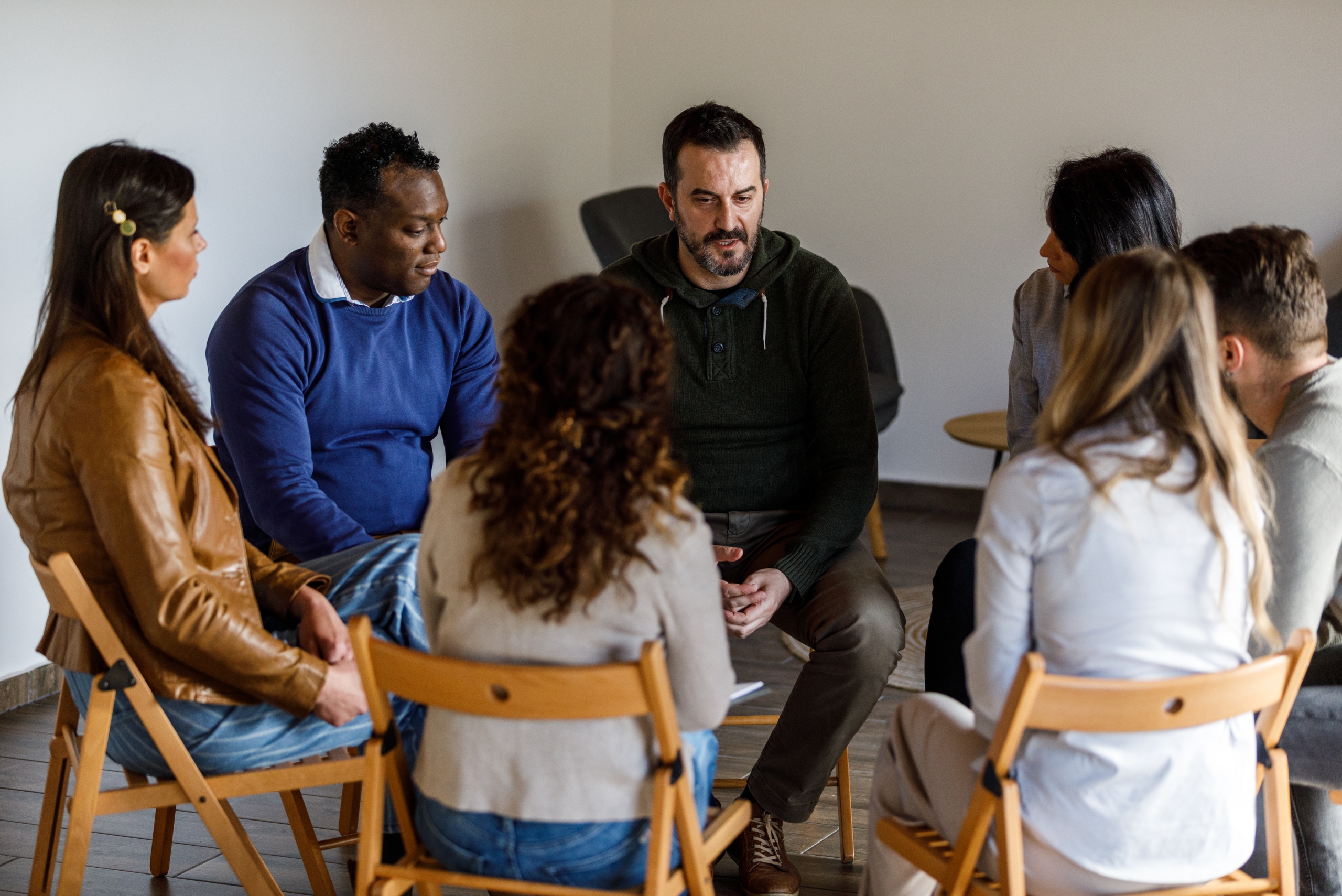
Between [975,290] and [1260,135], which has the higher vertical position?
[1260,135]

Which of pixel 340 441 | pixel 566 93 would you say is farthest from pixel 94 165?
pixel 566 93

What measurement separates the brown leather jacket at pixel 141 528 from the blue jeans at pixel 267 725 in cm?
4

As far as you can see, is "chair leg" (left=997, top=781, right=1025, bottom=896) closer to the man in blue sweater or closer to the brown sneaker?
the brown sneaker

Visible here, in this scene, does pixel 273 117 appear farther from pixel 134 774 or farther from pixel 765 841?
pixel 765 841

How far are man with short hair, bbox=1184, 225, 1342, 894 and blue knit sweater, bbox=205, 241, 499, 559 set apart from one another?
1382 mm

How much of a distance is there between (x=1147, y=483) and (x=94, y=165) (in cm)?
134

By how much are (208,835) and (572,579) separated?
1.37 metres

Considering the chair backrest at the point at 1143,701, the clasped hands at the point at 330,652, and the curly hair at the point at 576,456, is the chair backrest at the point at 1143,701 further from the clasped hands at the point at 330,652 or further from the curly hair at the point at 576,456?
the clasped hands at the point at 330,652

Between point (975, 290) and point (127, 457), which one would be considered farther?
point (975, 290)

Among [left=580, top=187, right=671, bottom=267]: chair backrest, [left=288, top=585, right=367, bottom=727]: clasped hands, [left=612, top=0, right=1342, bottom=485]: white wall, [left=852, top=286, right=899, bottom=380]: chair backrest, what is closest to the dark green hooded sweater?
[left=288, top=585, right=367, bottom=727]: clasped hands

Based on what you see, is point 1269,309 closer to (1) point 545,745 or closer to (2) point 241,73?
(1) point 545,745

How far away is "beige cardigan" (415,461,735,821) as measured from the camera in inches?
49.9

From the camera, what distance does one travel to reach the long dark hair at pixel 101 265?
5.11 ft

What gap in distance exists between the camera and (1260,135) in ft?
14.5
